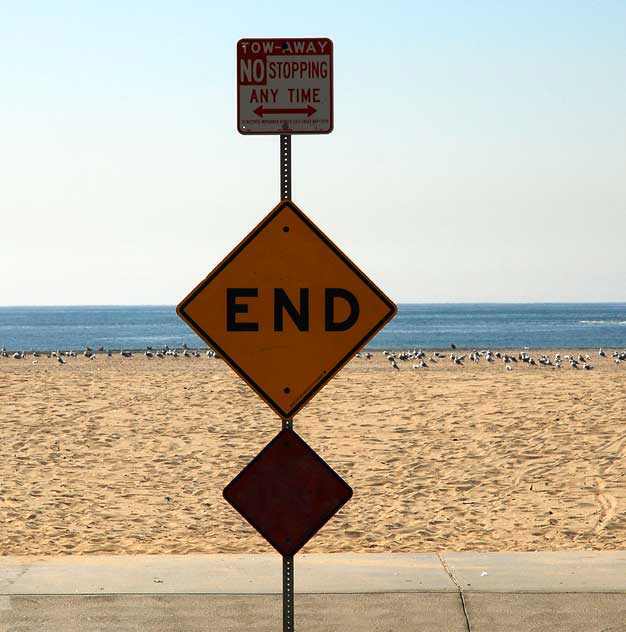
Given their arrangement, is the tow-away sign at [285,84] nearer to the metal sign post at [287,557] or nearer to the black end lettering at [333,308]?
the metal sign post at [287,557]

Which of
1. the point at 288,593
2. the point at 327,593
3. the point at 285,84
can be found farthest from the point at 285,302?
the point at 327,593

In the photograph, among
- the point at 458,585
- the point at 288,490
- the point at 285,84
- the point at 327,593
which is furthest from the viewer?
the point at 458,585

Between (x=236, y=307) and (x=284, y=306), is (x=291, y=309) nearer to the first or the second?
(x=284, y=306)

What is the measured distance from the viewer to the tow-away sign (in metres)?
4.95

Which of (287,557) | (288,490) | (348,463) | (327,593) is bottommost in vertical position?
(348,463)

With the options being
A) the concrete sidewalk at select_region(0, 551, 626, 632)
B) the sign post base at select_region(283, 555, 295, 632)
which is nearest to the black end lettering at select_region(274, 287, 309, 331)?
the sign post base at select_region(283, 555, 295, 632)

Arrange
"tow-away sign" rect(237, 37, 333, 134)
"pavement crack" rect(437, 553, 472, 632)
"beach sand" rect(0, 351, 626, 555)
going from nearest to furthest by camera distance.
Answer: "tow-away sign" rect(237, 37, 333, 134), "pavement crack" rect(437, 553, 472, 632), "beach sand" rect(0, 351, 626, 555)

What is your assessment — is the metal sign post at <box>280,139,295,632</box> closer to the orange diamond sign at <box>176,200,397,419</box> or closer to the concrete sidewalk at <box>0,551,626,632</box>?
the orange diamond sign at <box>176,200,397,419</box>

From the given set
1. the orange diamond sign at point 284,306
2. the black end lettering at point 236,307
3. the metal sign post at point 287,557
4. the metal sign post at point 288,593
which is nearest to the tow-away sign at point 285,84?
the metal sign post at point 287,557

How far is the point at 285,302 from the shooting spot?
493 centimetres

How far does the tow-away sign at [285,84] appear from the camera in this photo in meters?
4.95

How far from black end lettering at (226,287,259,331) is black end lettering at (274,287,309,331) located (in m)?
0.09

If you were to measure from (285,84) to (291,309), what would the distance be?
1.02 meters

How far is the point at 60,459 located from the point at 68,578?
712cm
